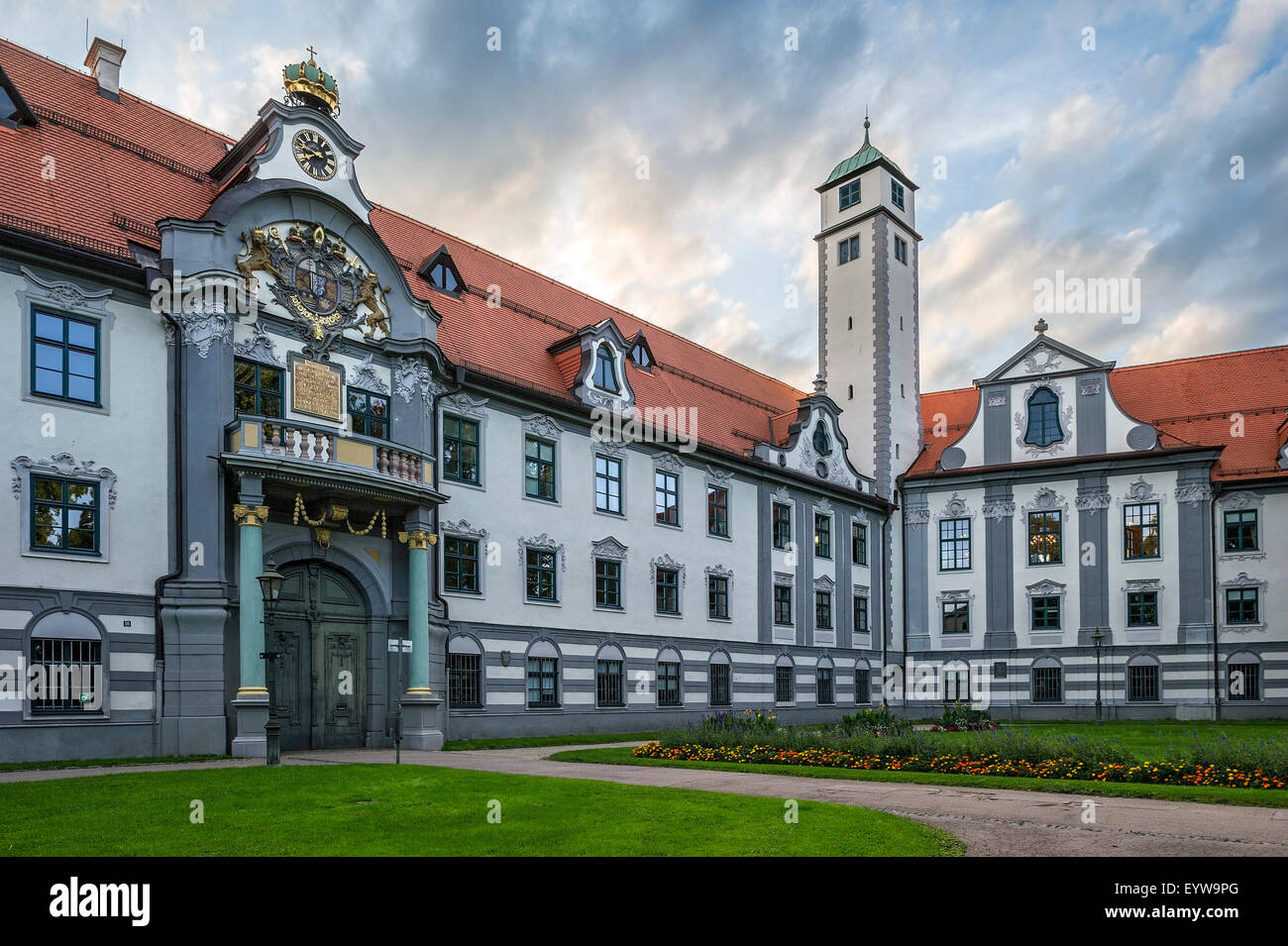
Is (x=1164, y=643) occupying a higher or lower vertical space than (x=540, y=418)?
lower

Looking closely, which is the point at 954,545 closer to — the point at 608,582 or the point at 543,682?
the point at 608,582

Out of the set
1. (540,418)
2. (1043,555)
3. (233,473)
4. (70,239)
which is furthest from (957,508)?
(70,239)

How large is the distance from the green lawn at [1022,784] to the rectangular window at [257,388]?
33.7 ft

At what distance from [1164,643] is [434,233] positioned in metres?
31.8

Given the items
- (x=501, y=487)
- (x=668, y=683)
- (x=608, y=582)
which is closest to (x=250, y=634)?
(x=501, y=487)

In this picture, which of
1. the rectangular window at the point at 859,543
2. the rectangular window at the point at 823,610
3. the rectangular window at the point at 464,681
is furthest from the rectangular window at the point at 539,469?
the rectangular window at the point at 859,543

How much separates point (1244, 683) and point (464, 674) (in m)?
30.6

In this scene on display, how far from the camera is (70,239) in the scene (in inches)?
835

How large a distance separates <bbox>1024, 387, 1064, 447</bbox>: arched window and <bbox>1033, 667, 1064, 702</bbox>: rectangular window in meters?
9.57

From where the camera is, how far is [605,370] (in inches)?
1337

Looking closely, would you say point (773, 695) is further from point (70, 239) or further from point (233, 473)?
point (70, 239)

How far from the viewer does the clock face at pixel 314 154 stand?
25203 millimetres

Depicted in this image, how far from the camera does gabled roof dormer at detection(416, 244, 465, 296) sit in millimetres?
31438

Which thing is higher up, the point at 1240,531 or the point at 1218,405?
the point at 1218,405
